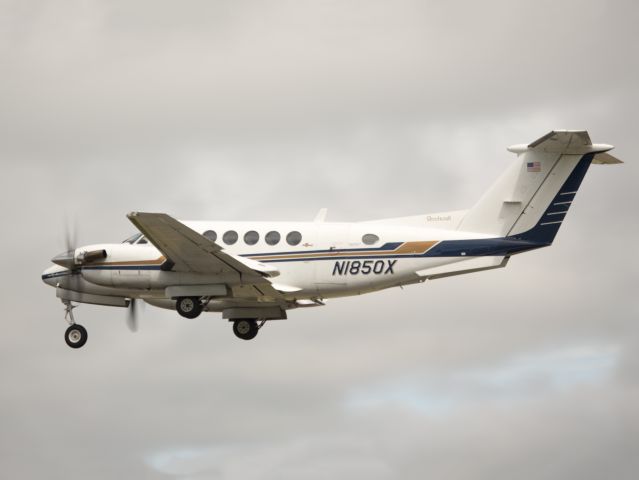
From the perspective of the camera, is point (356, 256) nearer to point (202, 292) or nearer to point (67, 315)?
point (202, 292)

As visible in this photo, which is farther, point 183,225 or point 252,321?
point 252,321

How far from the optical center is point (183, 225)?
39.3 metres

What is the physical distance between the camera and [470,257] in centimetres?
4056

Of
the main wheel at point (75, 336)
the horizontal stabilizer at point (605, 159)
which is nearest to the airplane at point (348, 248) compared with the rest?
the horizontal stabilizer at point (605, 159)

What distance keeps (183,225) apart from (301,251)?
3.93 metres

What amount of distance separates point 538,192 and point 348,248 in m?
5.83

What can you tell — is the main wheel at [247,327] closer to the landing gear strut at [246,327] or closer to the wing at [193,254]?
the landing gear strut at [246,327]

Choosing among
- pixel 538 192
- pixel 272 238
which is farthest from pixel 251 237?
pixel 538 192

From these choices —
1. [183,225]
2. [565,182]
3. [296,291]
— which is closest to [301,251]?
[296,291]

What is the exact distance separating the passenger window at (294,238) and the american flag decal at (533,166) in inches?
277

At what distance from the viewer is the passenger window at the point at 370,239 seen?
4106 cm

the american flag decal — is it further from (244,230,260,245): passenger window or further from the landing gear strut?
the landing gear strut

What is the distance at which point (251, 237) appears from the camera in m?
41.7

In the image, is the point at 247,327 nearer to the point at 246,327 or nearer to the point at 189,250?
the point at 246,327
